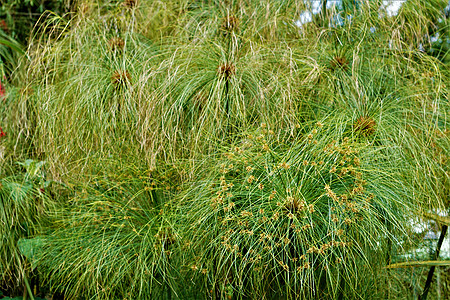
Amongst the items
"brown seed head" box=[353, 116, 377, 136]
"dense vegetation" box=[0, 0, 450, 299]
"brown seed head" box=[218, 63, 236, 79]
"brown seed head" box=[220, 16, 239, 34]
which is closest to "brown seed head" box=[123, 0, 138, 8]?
"dense vegetation" box=[0, 0, 450, 299]

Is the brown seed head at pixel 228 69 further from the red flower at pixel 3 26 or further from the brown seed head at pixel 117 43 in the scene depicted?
the red flower at pixel 3 26

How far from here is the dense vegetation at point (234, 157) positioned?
129 cm

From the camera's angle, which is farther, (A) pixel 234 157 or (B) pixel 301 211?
(A) pixel 234 157

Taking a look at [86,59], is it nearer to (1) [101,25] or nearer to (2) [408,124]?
(1) [101,25]

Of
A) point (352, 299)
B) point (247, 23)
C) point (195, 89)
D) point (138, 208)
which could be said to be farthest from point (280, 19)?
point (352, 299)

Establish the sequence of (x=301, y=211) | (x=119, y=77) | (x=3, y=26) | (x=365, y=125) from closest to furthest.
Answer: (x=301, y=211) < (x=365, y=125) < (x=119, y=77) < (x=3, y=26)

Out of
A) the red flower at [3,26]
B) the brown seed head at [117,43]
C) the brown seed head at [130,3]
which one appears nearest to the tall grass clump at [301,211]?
the brown seed head at [117,43]

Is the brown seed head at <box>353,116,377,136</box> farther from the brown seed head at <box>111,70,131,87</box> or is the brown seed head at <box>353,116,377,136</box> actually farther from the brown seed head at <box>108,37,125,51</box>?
the brown seed head at <box>108,37,125,51</box>

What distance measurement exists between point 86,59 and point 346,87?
1.00m

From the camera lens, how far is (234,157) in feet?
4.42

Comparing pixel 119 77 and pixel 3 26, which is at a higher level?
pixel 3 26

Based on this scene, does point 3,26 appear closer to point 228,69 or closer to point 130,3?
point 130,3

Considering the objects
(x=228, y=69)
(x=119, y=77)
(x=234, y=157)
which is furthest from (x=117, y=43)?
(x=234, y=157)

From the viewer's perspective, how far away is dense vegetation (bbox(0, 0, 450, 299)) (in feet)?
4.23
